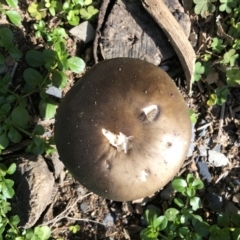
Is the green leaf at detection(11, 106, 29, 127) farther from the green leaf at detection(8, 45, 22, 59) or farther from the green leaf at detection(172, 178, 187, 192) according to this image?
the green leaf at detection(172, 178, 187, 192)

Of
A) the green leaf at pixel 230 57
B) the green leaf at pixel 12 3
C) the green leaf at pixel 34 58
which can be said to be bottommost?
the green leaf at pixel 230 57

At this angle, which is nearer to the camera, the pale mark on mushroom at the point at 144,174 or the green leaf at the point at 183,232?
the pale mark on mushroom at the point at 144,174

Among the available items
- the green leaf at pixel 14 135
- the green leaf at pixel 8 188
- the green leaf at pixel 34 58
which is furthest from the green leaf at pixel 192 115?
the green leaf at pixel 8 188

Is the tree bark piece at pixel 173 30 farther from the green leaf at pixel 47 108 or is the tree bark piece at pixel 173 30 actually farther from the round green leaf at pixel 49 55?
the green leaf at pixel 47 108

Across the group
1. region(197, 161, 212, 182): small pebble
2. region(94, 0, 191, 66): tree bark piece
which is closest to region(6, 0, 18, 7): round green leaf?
region(94, 0, 191, 66): tree bark piece

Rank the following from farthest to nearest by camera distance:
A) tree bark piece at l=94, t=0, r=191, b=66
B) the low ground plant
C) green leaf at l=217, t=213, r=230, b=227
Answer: tree bark piece at l=94, t=0, r=191, b=66
green leaf at l=217, t=213, r=230, b=227
the low ground plant
